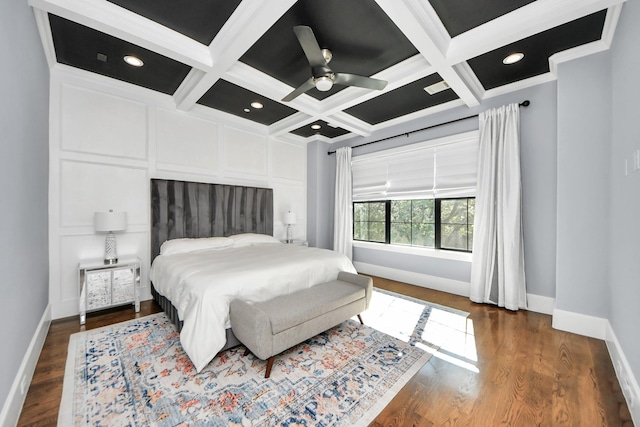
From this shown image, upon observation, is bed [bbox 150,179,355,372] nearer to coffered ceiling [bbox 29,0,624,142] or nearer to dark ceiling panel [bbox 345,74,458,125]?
coffered ceiling [bbox 29,0,624,142]

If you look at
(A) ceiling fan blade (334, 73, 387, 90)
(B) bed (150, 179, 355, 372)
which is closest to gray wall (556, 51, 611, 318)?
(A) ceiling fan blade (334, 73, 387, 90)

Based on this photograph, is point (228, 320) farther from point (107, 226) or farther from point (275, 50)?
point (275, 50)

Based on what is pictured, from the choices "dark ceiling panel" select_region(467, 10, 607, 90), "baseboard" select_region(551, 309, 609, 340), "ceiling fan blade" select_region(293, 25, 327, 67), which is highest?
"dark ceiling panel" select_region(467, 10, 607, 90)

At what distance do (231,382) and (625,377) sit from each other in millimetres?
2717

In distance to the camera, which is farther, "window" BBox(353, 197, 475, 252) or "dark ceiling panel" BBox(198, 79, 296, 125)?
"window" BBox(353, 197, 475, 252)

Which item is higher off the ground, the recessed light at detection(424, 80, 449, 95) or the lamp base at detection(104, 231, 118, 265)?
the recessed light at detection(424, 80, 449, 95)

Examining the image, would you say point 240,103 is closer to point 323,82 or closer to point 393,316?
point 323,82

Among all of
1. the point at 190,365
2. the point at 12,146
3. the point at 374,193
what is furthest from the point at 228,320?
the point at 374,193

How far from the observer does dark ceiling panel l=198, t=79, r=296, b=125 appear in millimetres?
3441

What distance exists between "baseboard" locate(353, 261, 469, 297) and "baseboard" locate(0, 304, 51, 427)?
14.4 ft

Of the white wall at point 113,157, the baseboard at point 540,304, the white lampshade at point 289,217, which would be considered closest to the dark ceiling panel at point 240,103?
the white wall at point 113,157

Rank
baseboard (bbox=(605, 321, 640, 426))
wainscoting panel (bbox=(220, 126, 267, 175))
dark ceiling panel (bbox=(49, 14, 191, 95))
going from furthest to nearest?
wainscoting panel (bbox=(220, 126, 267, 175)) → dark ceiling panel (bbox=(49, 14, 191, 95)) → baseboard (bbox=(605, 321, 640, 426))

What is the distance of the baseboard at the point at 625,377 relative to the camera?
1.47 m

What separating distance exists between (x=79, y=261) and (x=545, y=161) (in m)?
5.79
